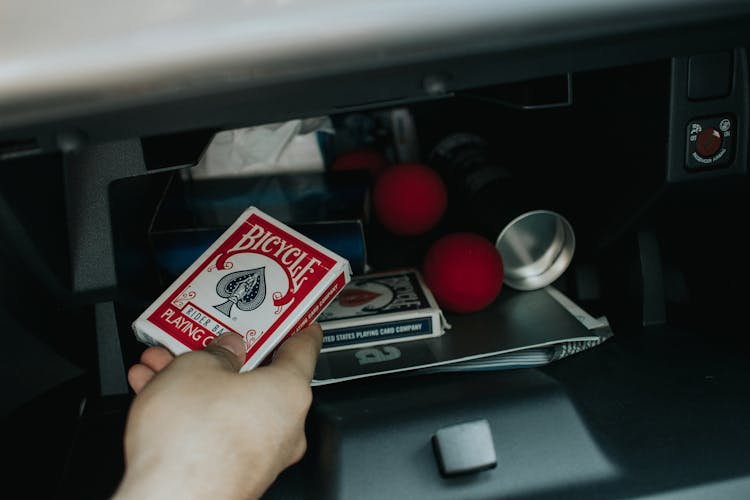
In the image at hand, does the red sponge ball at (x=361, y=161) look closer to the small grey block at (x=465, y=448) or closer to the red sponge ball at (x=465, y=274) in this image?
the red sponge ball at (x=465, y=274)

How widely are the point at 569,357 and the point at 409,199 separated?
0.30 m

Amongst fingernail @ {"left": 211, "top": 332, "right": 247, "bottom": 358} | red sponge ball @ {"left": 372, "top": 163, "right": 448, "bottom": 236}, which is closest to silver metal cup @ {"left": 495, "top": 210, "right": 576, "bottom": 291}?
red sponge ball @ {"left": 372, "top": 163, "right": 448, "bottom": 236}

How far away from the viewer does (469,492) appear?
23.9 inches

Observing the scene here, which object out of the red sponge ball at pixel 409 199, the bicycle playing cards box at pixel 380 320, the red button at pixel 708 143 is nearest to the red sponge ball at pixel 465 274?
the bicycle playing cards box at pixel 380 320

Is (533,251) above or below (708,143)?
below

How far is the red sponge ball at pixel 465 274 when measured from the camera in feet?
2.60

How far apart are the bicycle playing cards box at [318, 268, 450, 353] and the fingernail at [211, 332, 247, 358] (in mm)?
124

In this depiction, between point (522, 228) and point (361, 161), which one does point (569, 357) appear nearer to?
point (522, 228)

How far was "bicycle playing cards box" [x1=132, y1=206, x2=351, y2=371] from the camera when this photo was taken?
68 cm

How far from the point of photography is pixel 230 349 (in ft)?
2.12

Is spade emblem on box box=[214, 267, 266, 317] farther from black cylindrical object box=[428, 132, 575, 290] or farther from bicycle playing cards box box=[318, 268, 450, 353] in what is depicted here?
black cylindrical object box=[428, 132, 575, 290]

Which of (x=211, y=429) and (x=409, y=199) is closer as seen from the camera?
(x=211, y=429)

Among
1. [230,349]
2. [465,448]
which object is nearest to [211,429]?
[230,349]

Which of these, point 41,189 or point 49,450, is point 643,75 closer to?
point 41,189
